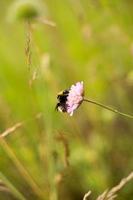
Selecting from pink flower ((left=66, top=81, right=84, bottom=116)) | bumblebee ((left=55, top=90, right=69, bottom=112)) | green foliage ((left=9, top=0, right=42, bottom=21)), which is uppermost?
green foliage ((left=9, top=0, right=42, bottom=21))

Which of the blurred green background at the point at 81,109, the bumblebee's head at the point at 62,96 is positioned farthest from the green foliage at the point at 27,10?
the bumblebee's head at the point at 62,96

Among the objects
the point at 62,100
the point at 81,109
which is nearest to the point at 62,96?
the point at 62,100

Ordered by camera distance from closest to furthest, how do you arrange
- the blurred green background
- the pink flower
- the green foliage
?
the pink flower
the green foliage
the blurred green background

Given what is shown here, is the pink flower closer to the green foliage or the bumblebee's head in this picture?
the bumblebee's head

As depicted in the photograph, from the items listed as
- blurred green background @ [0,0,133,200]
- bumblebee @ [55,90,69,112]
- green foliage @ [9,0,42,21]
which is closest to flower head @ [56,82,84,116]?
bumblebee @ [55,90,69,112]

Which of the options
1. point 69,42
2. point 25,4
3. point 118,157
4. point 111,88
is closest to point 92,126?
point 111,88

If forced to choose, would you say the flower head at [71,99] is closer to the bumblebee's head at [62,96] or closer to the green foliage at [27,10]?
the bumblebee's head at [62,96]

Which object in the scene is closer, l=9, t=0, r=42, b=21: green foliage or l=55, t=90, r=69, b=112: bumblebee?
l=55, t=90, r=69, b=112: bumblebee
